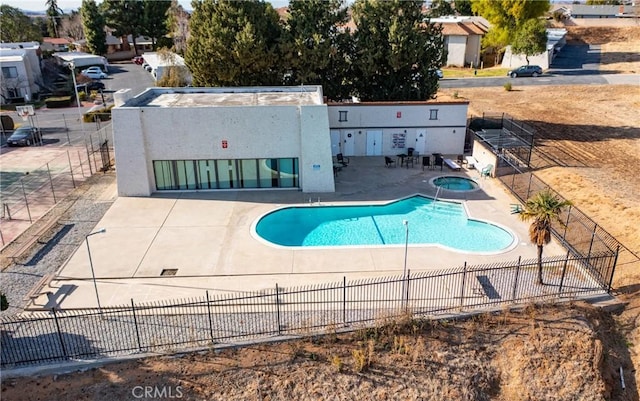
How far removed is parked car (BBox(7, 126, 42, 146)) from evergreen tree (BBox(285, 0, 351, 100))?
21.0m

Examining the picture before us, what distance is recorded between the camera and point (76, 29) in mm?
91250

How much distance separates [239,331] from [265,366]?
5.26ft

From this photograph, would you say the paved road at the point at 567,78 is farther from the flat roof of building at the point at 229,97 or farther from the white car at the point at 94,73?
the white car at the point at 94,73

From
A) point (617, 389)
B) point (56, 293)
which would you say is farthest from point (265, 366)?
point (617, 389)

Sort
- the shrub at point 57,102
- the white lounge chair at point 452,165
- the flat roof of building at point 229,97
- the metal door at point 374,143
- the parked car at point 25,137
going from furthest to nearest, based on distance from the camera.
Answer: the shrub at point 57,102
the parked car at point 25,137
the metal door at point 374,143
the white lounge chair at point 452,165
the flat roof of building at point 229,97

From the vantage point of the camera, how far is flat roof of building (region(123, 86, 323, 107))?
91.9 feet

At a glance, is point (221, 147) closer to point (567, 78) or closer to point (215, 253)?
point (215, 253)

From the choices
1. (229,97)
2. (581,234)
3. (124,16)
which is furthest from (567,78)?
(124,16)

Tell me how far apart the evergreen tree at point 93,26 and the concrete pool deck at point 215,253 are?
199ft

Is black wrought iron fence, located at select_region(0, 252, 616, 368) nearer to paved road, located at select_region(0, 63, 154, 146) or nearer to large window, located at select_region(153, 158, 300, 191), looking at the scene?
large window, located at select_region(153, 158, 300, 191)

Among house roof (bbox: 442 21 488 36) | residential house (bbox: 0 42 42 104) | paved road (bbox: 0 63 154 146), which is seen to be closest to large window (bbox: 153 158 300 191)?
paved road (bbox: 0 63 154 146)

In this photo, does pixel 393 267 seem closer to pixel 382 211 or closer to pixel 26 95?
pixel 382 211

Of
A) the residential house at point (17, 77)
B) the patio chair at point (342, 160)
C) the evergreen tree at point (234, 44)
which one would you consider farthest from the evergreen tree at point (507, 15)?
the residential house at point (17, 77)

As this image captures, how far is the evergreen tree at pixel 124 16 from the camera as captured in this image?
77625 mm
